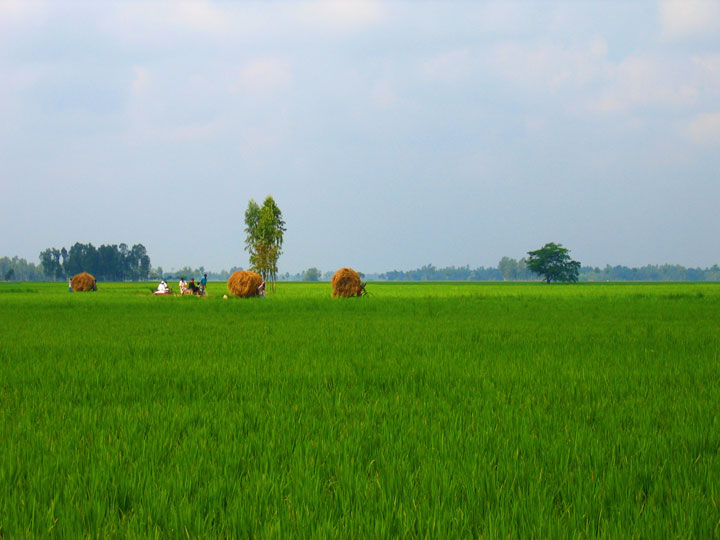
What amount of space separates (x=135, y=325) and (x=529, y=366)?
1124 centimetres

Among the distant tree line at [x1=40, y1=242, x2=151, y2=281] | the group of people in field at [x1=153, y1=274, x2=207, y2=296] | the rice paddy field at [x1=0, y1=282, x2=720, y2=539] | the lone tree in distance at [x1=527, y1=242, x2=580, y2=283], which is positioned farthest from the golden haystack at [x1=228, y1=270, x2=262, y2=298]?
the distant tree line at [x1=40, y1=242, x2=151, y2=281]

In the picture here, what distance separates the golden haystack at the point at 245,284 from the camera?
112 feet

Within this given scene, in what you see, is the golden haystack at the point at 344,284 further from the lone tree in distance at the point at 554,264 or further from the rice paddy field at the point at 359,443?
the lone tree in distance at the point at 554,264

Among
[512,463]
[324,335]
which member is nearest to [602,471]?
[512,463]

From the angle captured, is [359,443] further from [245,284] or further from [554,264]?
[554,264]

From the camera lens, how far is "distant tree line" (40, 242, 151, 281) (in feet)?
478

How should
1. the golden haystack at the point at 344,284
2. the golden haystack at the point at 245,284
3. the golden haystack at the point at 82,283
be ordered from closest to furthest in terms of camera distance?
the golden haystack at the point at 245,284
the golden haystack at the point at 344,284
the golden haystack at the point at 82,283

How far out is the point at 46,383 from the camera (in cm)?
679

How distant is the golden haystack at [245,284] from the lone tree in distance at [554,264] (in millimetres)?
90123

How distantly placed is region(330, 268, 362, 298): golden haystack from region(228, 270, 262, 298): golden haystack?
5.16 m

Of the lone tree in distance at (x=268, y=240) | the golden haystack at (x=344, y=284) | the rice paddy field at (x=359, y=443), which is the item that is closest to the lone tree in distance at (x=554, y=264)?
the lone tree in distance at (x=268, y=240)

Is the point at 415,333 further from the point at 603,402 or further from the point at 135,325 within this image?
the point at 135,325

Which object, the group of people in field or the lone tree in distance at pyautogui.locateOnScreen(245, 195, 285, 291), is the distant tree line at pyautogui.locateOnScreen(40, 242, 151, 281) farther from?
the group of people in field

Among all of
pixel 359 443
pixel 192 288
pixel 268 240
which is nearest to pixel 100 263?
pixel 268 240
